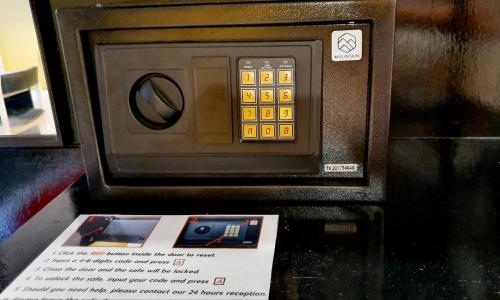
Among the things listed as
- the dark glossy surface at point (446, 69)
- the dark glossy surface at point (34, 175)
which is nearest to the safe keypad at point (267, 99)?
the dark glossy surface at point (446, 69)

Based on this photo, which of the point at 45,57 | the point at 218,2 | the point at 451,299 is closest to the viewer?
the point at 451,299

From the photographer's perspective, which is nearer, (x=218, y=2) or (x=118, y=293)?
(x=118, y=293)

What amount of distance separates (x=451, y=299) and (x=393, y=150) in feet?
1.49

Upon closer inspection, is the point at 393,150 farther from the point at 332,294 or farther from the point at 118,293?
the point at 118,293

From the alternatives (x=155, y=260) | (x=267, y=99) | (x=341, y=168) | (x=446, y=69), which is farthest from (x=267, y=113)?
(x=446, y=69)

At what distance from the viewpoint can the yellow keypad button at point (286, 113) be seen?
24.5 inches

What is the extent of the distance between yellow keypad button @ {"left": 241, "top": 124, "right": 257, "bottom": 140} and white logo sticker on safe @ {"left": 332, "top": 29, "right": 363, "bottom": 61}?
15cm

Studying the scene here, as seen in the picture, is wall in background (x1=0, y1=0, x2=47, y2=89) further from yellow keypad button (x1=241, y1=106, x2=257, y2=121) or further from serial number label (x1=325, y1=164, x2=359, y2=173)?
serial number label (x1=325, y1=164, x2=359, y2=173)

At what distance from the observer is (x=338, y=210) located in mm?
640

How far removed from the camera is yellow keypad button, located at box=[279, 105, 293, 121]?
622 millimetres

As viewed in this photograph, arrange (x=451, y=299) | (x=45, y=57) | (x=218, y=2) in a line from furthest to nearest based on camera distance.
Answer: (x=45, y=57) < (x=218, y=2) < (x=451, y=299)

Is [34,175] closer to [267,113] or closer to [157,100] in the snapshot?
[157,100]

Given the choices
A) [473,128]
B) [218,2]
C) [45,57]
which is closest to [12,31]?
[45,57]

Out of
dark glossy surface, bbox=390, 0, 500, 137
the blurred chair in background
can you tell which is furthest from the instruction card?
dark glossy surface, bbox=390, 0, 500, 137
